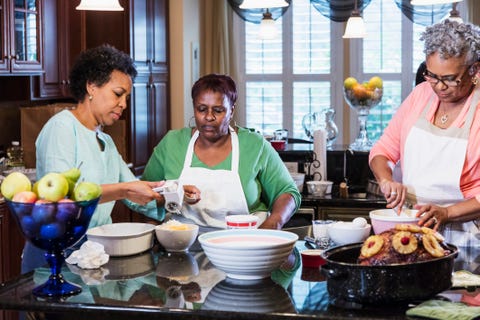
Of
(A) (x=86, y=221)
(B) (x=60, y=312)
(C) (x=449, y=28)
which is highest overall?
(C) (x=449, y=28)

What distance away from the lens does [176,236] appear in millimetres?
2594

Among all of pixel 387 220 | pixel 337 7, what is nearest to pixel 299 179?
pixel 387 220

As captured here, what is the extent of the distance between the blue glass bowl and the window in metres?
6.53

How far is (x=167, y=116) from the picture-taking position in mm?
7480

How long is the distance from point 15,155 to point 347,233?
3.22 metres

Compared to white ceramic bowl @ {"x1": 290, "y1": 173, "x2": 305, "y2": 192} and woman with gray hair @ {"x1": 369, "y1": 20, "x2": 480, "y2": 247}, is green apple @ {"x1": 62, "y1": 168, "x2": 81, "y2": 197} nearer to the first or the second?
woman with gray hair @ {"x1": 369, "y1": 20, "x2": 480, "y2": 247}

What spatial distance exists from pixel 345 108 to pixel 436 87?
5702mm

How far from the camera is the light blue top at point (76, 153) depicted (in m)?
2.69

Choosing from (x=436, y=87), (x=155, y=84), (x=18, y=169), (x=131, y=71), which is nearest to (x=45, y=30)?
(x=18, y=169)

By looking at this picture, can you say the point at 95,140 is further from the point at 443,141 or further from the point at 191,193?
the point at 443,141

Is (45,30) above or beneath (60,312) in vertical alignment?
above

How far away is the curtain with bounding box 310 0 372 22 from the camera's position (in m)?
8.16

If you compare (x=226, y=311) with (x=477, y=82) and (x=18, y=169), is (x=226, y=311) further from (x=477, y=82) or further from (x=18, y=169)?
(x=18, y=169)

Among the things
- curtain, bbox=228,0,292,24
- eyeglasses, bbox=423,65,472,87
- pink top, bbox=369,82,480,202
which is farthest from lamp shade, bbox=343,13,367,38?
eyeglasses, bbox=423,65,472,87
